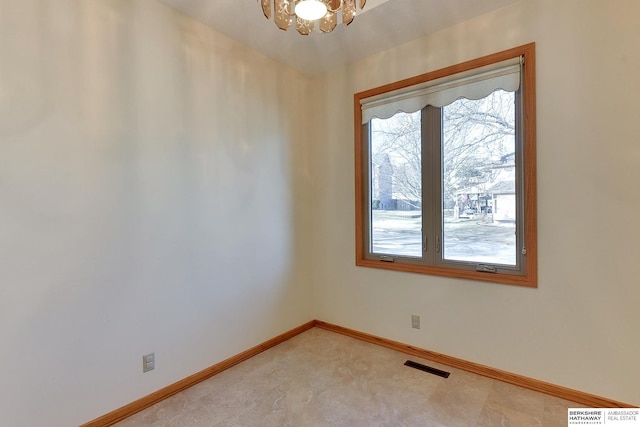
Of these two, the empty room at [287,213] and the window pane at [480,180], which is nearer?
the empty room at [287,213]

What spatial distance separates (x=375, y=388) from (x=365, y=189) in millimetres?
1717

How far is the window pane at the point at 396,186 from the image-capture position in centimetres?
271

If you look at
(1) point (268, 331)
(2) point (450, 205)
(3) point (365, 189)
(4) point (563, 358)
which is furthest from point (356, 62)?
(4) point (563, 358)

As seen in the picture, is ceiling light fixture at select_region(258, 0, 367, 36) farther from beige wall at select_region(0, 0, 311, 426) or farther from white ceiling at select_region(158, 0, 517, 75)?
beige wall at select_region(0, 0, 311, 426)

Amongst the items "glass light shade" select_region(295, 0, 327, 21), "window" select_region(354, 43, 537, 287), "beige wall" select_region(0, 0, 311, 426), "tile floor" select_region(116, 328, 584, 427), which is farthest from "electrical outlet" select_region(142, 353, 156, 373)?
"glass light shade" select_region(295, 0, 327, 21)

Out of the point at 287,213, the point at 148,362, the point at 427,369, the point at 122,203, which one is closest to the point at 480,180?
the point at 427,369

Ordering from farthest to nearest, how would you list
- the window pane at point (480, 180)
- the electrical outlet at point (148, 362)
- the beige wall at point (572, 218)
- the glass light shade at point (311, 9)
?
the window pane at point (480, 180) < the electrical outlet at point (148, 362) < the beige wall at point (572, 218) < the glass light shade at point (311, 9)

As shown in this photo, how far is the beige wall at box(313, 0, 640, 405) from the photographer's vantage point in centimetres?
182

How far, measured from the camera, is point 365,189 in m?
3.00

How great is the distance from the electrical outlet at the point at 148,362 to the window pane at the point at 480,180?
234 centimetres

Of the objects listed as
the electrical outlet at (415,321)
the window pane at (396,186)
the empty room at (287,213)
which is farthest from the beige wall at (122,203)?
the electrical outlet at (415,321)

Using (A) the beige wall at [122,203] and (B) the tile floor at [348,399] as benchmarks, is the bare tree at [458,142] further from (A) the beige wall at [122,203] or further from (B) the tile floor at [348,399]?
(B) the tile floor at [348,399]

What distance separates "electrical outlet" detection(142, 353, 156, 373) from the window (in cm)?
188

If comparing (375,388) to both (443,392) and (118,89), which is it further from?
(118,89)
